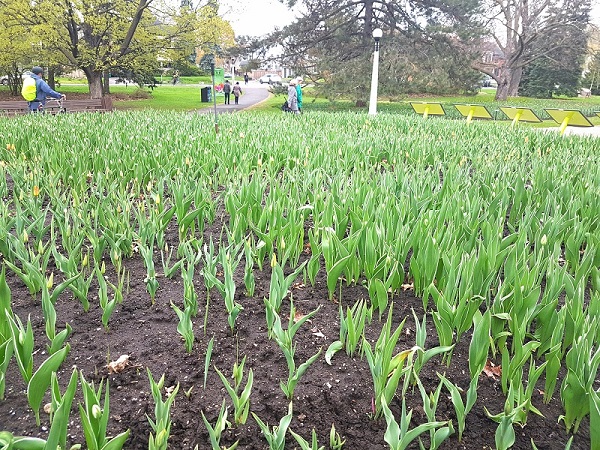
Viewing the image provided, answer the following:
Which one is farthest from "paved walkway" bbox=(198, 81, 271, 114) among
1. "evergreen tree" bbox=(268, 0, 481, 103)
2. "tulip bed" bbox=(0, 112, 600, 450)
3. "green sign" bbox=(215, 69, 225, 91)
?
"tulip bed" bbox=(0, 112, 600, 450)

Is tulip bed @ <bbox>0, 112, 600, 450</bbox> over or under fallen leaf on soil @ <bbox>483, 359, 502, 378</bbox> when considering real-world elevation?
over

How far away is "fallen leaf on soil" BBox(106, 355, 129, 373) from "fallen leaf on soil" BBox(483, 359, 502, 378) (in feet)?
4.45

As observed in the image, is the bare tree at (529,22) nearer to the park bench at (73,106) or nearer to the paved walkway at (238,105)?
the paved walkway at (238,105)

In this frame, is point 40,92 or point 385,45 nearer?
point 40,92

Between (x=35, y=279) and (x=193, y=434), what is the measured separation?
1.21m

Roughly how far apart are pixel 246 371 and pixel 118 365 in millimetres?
464

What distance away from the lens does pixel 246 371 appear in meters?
1.81

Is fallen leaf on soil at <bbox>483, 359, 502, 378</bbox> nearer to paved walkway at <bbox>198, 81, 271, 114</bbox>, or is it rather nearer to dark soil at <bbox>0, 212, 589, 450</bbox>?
dark soil at <bbox>0, 212, 589, 450</bbox>

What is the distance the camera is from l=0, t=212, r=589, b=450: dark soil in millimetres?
1517

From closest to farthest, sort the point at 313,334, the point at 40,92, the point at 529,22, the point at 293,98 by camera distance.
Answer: the point at 313,334
the point at 40,92
the point at 293,98
the point at 529,22

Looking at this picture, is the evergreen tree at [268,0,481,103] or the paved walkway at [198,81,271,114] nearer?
the evergreen tree at [268,0,481,103]

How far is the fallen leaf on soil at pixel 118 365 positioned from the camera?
1.75 m

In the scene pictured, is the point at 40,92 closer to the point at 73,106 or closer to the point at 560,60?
the point at 73,106

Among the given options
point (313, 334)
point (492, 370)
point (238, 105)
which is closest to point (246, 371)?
point (313, 334)
